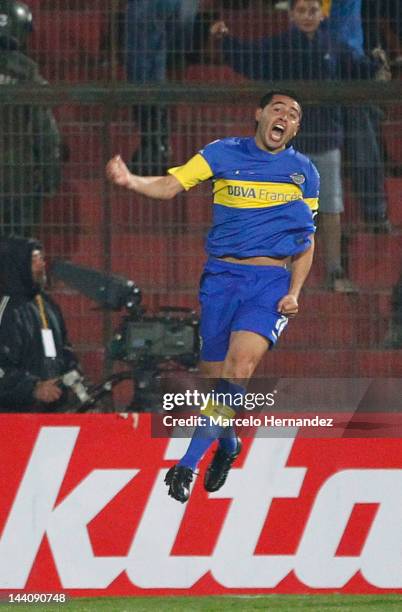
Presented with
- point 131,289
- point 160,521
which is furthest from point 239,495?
point 131,289

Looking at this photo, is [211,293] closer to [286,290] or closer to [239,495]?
[286,290]

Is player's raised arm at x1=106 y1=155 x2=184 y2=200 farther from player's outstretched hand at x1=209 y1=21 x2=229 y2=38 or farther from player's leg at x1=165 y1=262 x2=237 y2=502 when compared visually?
player's outstretched hand at x1=209 y1=21 x2=229 y2=38

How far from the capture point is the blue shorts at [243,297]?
35.3ft

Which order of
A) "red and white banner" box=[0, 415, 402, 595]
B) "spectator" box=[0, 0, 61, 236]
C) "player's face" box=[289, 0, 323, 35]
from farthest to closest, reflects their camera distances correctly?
"player's face" box=[289, 0, 323, 35] < "spectator" box=[0, 0, 61, 236] < "red and white banner" box=[0, 415, 402, 595]

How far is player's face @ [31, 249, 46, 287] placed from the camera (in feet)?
40.0

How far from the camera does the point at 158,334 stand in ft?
39.9

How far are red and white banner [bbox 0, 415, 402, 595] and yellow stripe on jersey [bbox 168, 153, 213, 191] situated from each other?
2.24 metres

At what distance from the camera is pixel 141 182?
9.93 metres

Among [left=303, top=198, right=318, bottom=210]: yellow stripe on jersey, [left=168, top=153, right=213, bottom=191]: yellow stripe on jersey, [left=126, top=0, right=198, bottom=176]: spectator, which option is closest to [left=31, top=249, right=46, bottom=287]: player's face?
[left=126, top=0, right=198, bottom=176]: spectator

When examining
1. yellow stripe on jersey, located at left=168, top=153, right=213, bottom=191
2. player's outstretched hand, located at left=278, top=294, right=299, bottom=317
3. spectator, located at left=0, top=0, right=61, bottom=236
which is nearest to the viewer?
yellow stripe on jersey, located at left=168, top=153, right=213, bottom=191

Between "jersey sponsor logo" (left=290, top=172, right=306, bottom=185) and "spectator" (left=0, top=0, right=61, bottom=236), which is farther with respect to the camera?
"spectator" (left=0, top=0, right=61, bottom=236)

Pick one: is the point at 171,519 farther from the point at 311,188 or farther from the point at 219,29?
the point at 219,29

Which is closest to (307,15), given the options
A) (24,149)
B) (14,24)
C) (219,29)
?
(219,29)

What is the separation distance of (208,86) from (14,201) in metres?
1.41
